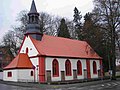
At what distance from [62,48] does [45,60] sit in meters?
7.69

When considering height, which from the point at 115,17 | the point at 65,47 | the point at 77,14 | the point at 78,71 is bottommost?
the point at 78,71

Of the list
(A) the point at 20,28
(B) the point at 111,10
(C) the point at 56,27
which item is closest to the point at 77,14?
(C) the point at 56,27

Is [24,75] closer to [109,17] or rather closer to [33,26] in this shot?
[33,26]

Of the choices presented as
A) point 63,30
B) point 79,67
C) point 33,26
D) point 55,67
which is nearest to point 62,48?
point 55,67

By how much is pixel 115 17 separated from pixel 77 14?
124 ft

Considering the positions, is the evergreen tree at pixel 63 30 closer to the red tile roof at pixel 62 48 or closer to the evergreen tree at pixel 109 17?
the red tile roof at pixel 62 48

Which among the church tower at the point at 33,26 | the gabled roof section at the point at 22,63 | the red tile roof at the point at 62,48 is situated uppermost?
the church tower at the point at 33,26

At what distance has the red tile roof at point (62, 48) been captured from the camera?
45.8 m

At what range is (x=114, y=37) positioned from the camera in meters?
45.5

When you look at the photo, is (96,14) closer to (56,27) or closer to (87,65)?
(87,65)

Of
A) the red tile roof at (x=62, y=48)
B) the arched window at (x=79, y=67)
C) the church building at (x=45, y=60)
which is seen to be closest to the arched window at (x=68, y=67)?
the church building at (x=45, y=60)

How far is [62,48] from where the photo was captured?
5044cm

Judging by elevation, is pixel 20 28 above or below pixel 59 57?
above

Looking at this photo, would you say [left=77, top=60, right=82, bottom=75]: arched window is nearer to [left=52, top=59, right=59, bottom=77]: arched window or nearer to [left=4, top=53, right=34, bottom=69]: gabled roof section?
[left=52, top=59, right=59, bottom=77]: arched window
